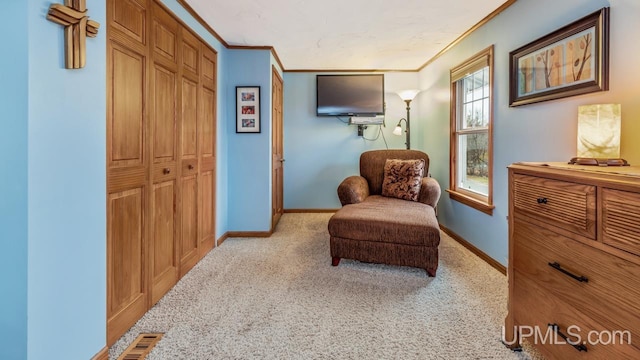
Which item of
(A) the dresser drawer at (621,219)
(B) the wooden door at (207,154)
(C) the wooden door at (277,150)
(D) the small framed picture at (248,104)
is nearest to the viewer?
(A) the dresser drawer at (621,219)

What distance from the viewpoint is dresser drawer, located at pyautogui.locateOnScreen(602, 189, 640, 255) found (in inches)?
35.6

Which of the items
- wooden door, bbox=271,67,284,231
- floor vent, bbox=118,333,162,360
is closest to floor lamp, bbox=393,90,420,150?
wooden door, bbox=271,67,284,231

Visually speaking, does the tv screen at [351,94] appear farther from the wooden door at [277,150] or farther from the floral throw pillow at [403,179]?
the floral throw pillow at [403,179]

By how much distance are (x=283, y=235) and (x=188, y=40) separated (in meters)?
2.21

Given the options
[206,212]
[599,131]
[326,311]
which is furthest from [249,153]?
[599,131]

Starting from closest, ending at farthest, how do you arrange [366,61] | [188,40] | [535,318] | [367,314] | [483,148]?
[535,318]
[367,314]
[188,40]
[483,148]
[366,61]

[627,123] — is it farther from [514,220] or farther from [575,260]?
[575,260]

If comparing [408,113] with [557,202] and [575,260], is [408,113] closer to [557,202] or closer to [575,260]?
[557,202]

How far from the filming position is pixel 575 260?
3.71 ft

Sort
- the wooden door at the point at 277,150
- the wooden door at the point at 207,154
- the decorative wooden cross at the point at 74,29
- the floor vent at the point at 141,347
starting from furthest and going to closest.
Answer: the wooden door at the point at 277,150
the wooden door at the point at 207,154
the floor vent at the point at 141,347
the decorative wooden cross at the point at 74,29

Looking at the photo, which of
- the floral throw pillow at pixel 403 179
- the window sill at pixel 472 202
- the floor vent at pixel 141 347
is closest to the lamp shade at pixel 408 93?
the floral throw pillow at pixel 403 179

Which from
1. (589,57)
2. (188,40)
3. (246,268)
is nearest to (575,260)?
(589,57)

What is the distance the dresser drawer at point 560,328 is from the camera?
99cm

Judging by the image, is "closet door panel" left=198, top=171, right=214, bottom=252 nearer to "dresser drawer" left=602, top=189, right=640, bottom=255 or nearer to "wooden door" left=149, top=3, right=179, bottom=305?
"wooden door" left=149, top=3, right=179, bottom=305
